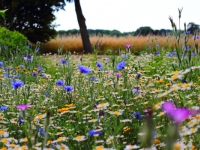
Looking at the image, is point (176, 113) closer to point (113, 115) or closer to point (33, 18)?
point (113, 115)

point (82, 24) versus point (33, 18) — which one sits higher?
point (33, 18)

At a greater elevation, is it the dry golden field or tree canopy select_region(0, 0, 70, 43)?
tree canopy select_region(0, 0, 70, 43)

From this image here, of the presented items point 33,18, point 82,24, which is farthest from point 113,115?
point 33,18

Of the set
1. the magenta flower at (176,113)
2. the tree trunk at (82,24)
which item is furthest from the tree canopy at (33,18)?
the magenta flower at (176,113)

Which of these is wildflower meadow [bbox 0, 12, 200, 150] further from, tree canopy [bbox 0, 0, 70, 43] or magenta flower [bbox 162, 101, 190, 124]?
tree canopy [bbox 0, 0, 70, 43]

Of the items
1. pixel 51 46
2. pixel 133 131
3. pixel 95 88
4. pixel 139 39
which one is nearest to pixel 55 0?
pixel 51 46

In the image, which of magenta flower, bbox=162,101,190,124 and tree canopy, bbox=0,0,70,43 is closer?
magenta flower, bbox=162,101,190,124

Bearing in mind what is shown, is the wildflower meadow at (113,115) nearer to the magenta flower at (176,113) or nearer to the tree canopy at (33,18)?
the magenta flower at (176,113)

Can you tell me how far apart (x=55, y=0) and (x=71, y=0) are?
1.24m

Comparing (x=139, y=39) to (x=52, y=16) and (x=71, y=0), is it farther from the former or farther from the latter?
(x=52, y=16)

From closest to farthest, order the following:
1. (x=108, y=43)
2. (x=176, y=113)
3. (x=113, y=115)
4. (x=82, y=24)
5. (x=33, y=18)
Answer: (x=176, y=113) → (x=113, y=115) → (x=82, y=24) → (x=108, y=43) → (x=33, y=18)

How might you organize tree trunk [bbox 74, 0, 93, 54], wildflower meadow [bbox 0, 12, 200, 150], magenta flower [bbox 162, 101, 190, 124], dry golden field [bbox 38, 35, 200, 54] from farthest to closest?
dry golden field [bbox 38, 35, 200, 54] < tree trunk [bbox 74, 0, 93, 54] < wildflower meadow [bbox 0, 12, 200, 150] < magenta flower [bbox 162, 101, 190, 124]

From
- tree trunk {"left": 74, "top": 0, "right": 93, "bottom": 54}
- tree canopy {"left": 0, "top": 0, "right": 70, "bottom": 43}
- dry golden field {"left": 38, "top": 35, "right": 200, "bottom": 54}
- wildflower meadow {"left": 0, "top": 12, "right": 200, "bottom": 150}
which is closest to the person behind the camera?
wildflower meadow {"left": 0, "top": 12, "right": 200, "bottom": 150}

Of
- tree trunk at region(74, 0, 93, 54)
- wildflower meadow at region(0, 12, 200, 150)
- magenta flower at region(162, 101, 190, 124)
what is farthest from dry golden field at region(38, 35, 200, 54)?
magenta flower at region(162, 101, 190, 124)
